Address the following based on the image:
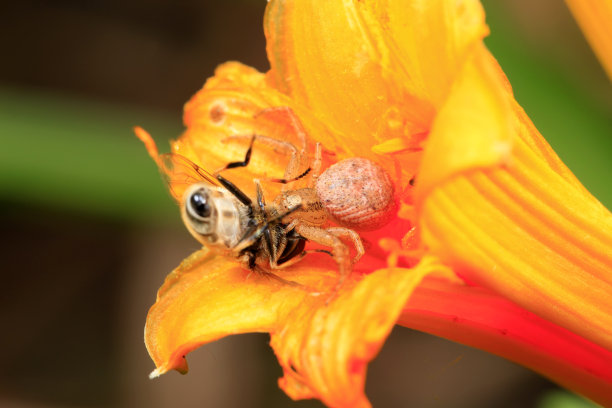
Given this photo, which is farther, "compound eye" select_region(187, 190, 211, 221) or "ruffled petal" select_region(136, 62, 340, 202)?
"ruffled petal" select_region(136, 62, 340, 202)

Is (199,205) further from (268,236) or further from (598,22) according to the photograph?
(598,22)

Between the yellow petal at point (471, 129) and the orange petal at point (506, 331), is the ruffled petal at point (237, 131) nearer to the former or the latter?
the orange petal at point (506, 331)

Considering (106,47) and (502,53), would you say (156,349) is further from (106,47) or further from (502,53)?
(106,47)

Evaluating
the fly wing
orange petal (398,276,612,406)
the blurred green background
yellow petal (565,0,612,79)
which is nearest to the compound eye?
the fly wing

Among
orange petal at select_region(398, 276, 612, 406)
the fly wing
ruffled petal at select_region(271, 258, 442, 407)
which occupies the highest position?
the fly wing

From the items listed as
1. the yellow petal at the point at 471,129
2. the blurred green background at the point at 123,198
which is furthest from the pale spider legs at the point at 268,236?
the blurred green background at the point at 123,198

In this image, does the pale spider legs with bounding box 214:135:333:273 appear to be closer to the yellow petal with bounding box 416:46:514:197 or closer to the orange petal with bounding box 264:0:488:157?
the orange petal with bounding box 264:0:488:157

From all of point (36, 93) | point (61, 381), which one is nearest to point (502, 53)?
point (36, 93)
